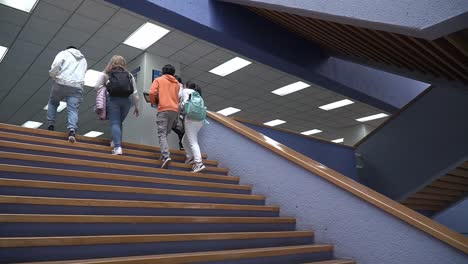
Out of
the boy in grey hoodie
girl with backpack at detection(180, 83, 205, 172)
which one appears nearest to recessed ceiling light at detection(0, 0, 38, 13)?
the boy in grey hoodie

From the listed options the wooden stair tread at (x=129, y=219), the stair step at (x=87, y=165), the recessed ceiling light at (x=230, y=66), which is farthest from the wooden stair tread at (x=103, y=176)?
the recessed ceiling light at (x=230, y=66)

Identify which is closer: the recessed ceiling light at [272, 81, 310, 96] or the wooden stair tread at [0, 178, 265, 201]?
the wooden stair tread at [0, 178, 265, 201]

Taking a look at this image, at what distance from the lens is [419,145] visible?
18.6 ft

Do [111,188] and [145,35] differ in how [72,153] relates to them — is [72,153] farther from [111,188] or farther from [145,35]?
[145,35]

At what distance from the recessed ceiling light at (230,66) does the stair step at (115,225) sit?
5.89m

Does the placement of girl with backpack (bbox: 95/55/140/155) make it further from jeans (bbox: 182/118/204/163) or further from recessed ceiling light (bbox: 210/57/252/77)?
recessed ceiling light (bbox: 210/57/252/77)

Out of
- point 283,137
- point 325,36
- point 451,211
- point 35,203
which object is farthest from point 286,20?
point 451,211

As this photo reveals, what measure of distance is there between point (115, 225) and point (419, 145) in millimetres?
5180

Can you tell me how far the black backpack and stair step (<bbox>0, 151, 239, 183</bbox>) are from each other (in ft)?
3.55

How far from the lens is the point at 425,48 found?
4012 mm

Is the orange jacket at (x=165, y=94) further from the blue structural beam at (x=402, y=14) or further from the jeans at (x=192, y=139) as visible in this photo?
the blue structural beam at (x=402, y=14)

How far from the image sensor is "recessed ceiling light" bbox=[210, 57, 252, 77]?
27.4 feet

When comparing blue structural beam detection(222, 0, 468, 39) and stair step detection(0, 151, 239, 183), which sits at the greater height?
blue structural beam detection(222, 0, 468, 39)

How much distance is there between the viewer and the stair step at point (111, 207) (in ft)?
6.95
